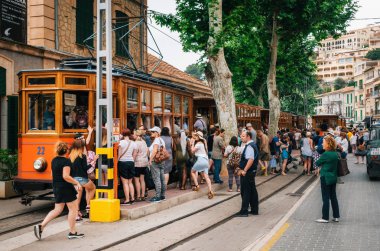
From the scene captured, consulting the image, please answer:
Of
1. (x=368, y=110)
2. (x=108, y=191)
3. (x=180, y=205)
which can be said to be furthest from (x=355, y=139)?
(x=368, y=110)

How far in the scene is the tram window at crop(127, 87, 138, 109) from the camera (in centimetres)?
1230

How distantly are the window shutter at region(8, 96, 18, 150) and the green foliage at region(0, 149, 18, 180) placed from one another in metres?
2.07

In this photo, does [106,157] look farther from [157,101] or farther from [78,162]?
[157,101]

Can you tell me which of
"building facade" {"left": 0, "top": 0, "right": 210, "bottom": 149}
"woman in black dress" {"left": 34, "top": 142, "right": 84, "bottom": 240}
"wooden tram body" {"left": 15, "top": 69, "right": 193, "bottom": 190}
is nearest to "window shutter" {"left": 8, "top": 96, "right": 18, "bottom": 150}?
"building facade" {"left": 0, "top": 0, "right": 210, "bottom": 149}

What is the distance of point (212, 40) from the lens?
17.2 meters

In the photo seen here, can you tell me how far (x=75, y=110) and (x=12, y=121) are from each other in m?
5.35

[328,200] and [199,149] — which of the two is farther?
[199,149]

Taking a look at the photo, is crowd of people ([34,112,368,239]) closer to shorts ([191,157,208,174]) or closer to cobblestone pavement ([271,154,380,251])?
shorts ([191,157,208,174])

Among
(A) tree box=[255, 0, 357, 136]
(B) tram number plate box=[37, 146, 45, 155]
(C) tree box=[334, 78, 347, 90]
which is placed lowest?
(B) tram number plate box=[37, 146, 45, 155]

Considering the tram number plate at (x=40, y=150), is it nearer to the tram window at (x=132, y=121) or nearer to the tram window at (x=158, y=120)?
the tram window at (x=132, y=121)

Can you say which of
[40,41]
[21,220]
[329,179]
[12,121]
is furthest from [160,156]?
[40,41]

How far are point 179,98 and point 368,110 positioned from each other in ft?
249

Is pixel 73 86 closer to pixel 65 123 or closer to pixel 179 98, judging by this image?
pixel 65 123

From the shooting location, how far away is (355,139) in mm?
31562
